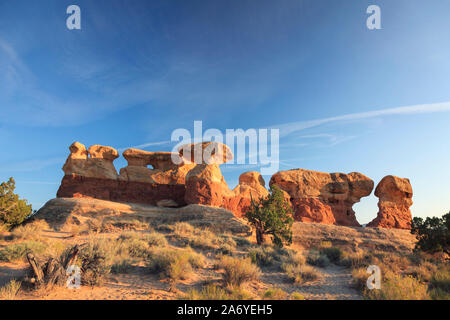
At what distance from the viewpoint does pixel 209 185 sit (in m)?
24.1

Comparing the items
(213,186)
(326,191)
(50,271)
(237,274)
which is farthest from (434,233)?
(326,191)

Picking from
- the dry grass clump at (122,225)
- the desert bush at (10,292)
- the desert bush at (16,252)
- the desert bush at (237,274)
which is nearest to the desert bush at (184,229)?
the dry grass clump at (122,225)

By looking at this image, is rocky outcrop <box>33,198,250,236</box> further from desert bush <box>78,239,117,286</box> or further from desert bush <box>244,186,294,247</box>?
desert bush <box>78,239,117,286</box>

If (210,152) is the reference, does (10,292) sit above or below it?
below

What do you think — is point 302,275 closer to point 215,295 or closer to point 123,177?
point 215,295

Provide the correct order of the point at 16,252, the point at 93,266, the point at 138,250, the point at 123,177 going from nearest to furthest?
the point at 93,266
the point at 16,252
the point at 138,250
the point at 123,177

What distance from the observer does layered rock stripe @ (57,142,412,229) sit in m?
25.5

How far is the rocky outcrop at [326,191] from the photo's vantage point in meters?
29.5

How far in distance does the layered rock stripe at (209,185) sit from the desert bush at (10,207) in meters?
8.61

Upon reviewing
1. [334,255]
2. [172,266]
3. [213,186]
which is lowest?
[334,255]

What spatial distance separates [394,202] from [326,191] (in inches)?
347

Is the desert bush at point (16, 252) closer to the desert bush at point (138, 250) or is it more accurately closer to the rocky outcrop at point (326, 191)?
the desert bush at point (138, 250)

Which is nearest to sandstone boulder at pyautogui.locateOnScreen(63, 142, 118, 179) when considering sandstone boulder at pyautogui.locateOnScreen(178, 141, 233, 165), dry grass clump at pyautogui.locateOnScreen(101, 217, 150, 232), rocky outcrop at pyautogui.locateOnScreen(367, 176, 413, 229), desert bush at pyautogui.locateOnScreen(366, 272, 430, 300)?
dry grass clump at pyautogui.locateOnScreen(101, 217, 150, 232)

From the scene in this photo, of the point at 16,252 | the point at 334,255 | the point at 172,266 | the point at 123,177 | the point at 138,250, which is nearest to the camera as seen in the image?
the point at 172,266
